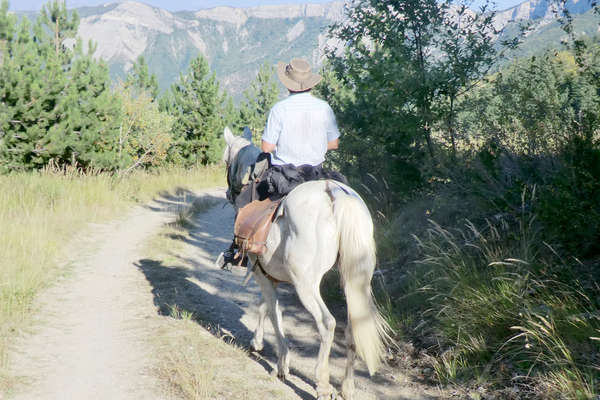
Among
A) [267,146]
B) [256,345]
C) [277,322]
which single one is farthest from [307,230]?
[256,345]

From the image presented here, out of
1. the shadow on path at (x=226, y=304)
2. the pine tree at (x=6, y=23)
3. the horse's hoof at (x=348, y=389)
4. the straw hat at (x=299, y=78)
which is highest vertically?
the pine tree at (x=6, y=23)

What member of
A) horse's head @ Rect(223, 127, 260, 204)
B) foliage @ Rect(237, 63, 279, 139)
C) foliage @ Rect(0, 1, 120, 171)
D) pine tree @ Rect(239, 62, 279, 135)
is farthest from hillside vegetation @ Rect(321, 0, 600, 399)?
pine tree @ Rect(239, 62, 279, 135)

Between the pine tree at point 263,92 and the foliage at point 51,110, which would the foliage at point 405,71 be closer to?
the foliage at point 51,110

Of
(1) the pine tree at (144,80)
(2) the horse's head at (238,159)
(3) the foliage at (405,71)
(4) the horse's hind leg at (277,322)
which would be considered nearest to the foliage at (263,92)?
(1) the pine tree at (144,80)

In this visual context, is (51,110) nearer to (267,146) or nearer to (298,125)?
(267,146)

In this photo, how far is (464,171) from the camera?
6.52 meters

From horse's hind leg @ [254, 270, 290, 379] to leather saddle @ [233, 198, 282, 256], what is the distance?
1.28ft

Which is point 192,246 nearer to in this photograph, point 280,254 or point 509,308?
point 280,254

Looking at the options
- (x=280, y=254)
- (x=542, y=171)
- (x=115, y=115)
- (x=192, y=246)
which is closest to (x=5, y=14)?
(x=115, y=115)

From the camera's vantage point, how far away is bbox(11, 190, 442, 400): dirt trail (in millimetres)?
4125

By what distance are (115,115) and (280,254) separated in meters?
15.3

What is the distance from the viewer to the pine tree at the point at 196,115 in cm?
2959

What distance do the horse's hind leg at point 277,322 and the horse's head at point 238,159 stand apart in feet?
5.63

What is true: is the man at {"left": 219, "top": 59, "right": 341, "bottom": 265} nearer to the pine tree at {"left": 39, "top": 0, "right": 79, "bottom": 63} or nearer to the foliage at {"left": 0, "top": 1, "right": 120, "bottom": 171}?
the foliage at {"left": 0, "top": 1, "right": 120, "bottom": 171}
